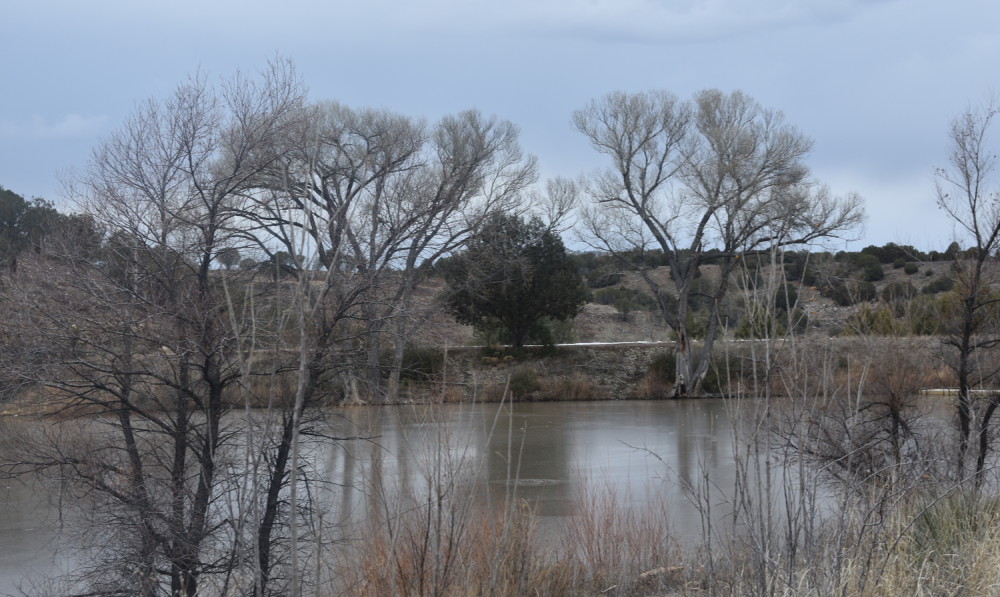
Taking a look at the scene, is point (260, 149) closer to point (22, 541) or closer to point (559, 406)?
point (22, 541)

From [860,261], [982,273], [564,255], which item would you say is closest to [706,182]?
[564,255]

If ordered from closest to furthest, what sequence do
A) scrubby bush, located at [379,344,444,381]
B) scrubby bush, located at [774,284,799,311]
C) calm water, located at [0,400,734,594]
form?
scrubby bush, located at [774,284,799,311] → calm water, located at [0,400,734,594] → scrubby bush, located at [379,344,444,381]

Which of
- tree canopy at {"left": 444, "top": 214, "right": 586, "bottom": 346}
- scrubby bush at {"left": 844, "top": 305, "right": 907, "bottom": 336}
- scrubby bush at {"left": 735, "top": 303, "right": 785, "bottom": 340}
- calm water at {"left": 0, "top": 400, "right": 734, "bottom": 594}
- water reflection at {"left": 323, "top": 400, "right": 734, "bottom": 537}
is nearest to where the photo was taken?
scrubby bush at {"left": 735, "top": 303, "right": 785, "bottom": 340}

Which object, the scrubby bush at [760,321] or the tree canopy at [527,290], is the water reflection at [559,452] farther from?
the tree canopy at [527,290]

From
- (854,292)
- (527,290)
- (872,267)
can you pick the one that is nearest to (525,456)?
(854,292)

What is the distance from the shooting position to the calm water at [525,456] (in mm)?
5354

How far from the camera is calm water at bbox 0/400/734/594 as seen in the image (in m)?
5.35

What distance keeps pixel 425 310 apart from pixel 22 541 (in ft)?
18.8

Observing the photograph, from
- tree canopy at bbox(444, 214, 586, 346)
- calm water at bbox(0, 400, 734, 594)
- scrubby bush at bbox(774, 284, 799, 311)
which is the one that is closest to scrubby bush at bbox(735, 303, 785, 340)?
scrubby bush at bbox(774, 284, 799, 311)

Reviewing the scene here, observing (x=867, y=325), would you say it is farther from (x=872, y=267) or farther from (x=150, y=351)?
(x=872, y=267)

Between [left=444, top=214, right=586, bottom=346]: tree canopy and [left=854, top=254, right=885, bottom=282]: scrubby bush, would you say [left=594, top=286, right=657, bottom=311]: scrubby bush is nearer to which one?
[left=854, top=254, right=885, bottom=282]: scrubby bush

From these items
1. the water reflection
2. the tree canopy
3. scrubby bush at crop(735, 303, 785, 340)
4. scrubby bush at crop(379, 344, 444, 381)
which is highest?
the tree canopy

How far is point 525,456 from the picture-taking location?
14.3 metres

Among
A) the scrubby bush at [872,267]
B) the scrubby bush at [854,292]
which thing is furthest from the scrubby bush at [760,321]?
the scrubby bush at [872,267]
